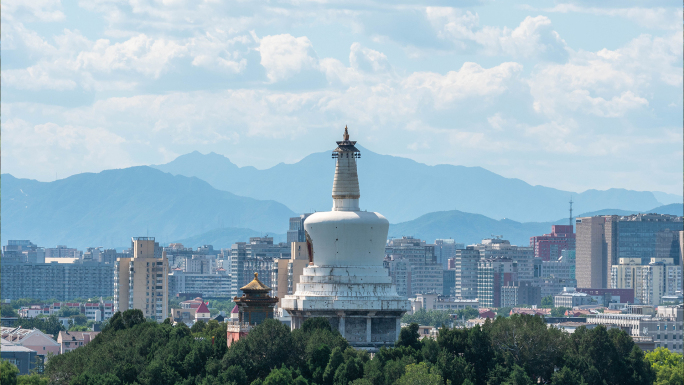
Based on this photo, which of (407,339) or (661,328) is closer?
(407,339)

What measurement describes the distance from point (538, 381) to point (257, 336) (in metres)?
11.4

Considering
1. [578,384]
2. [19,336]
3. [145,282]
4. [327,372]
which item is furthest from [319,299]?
[145,282]

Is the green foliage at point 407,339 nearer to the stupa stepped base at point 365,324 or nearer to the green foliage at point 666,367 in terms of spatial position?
the stupa stepped base at point 365,324

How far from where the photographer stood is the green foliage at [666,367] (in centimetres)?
8081

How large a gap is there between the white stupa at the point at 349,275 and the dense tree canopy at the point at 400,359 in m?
1.76

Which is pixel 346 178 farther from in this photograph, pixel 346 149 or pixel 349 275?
pixel 349 275

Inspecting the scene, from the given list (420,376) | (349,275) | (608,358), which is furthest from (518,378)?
(349,275)

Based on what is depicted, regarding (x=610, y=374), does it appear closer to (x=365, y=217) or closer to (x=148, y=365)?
(x=365, y=217)

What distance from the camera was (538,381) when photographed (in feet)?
214

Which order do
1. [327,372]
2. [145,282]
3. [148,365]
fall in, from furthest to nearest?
1. [145,282]
2. [148,365]
3. [327,372]

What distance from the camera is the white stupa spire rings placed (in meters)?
70.4

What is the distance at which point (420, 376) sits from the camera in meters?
59.1

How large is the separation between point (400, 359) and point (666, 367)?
27468 millimetres

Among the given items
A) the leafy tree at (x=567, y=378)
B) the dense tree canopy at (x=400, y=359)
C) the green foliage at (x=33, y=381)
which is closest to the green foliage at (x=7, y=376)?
the green foliage at (x=33, y=381)
